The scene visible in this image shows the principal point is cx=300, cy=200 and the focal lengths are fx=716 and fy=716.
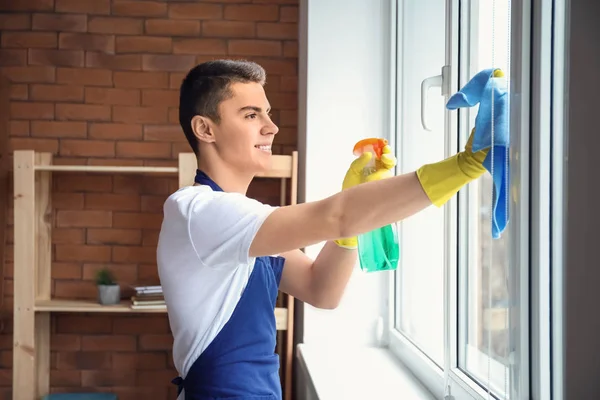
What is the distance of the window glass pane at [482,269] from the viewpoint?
1.57 metres

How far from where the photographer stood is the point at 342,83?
2.53 m

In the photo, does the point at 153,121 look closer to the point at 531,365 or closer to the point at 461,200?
the point at 461,200

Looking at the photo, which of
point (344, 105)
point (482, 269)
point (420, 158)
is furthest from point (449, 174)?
point (344, 105)

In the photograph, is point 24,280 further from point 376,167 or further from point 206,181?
point 376,167

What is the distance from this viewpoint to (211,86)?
1487 mm

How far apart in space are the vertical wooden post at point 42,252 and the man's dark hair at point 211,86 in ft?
5.54

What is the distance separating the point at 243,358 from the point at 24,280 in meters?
1.71

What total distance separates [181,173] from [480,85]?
172 centimetres

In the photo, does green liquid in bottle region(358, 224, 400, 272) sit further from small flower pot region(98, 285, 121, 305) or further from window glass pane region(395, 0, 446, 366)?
small flower pot region(98, 285, 121, 305)

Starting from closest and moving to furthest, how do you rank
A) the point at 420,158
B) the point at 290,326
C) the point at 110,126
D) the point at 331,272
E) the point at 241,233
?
the point at 241,233 < the point at 331,272 < the point at 420,158 < the point at 290,326 < the point at 110,126

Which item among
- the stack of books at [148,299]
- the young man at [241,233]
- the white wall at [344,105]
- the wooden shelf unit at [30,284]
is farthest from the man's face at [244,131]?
the stack of books at [148,299]

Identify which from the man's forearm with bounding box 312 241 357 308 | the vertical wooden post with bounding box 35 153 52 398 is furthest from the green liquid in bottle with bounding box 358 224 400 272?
the vertical wooden post with bounding box 35 153 52 398

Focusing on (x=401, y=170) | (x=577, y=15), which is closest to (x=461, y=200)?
(x=401, y=170)

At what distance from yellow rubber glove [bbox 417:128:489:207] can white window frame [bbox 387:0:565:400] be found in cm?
13
